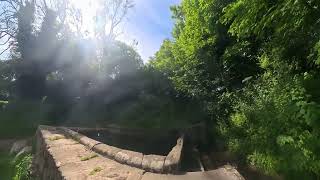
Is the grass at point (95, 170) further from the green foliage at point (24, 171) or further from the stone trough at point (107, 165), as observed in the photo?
the green foliage at point (24, 171)

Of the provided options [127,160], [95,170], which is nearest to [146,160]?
[127,160]

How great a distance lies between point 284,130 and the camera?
17.3 ft

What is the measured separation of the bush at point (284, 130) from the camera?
459 cm

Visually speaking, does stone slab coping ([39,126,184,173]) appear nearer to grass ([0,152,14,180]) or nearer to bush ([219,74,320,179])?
bush ([219,74,320,179])

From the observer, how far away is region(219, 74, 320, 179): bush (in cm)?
459

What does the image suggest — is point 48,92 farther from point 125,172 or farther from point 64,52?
point 125,172

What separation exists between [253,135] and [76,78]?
49.3ft

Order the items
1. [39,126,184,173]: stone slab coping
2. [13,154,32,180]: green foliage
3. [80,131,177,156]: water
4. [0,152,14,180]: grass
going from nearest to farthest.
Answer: [39,126,184,173]: stone slab coping < [13,154,32,180]: green foliage < [0,152,14,180]: grass < [80,131,177,156]: water

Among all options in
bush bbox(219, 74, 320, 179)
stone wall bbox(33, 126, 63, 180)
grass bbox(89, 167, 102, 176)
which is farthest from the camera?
stone wall bbox(33, 126, 63, 180)

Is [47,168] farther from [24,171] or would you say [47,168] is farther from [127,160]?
[127,160]

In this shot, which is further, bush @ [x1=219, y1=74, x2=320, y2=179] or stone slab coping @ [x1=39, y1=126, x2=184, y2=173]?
stone slab coping @ [x1=39, y1=126, x2=184, y2=173]

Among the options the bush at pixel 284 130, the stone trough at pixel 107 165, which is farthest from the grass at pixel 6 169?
the bush at pixel 284 130

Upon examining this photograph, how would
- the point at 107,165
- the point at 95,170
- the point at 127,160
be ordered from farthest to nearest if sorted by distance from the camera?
the point at 127,160, the point at 107,165, the point at 95,170

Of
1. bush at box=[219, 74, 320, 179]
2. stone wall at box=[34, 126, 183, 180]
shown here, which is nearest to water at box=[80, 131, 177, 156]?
stone wall at box=[34, 126, 183, 180]
